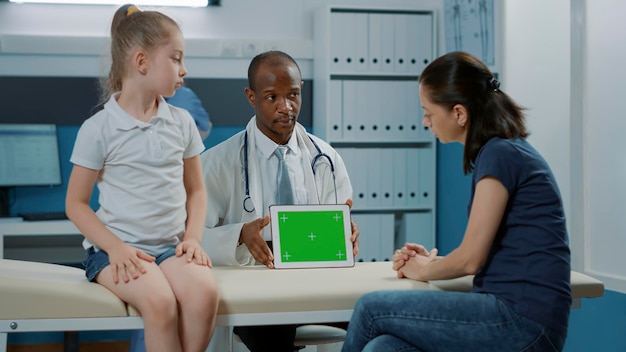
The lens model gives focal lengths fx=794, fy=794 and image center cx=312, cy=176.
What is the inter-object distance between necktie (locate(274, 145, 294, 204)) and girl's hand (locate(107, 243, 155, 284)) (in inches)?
24.9

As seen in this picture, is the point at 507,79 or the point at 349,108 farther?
the point at 349,108

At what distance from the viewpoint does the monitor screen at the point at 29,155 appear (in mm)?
3750

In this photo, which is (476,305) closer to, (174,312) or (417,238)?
(174,312)

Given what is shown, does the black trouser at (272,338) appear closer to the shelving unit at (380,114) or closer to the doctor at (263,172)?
the doctor at (263,172)

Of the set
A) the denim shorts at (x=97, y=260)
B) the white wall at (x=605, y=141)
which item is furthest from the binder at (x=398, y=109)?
the denim shorts at (x=97, y=260)

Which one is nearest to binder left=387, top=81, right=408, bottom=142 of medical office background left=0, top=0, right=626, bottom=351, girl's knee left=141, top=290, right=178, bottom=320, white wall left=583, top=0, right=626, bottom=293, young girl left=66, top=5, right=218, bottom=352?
medical office background left=0, top=0, right=626, bottom=351

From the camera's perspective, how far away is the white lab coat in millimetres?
2094

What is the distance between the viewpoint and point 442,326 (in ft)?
4.71

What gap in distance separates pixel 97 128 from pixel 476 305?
2.65ft

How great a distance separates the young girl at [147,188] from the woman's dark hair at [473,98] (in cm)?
54

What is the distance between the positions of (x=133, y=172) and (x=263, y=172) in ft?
2.00

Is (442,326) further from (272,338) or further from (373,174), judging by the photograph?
(373,174)

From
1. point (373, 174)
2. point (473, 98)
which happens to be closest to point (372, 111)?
point (373, 174)

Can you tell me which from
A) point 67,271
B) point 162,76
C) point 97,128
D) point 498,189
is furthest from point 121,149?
point 498,189
